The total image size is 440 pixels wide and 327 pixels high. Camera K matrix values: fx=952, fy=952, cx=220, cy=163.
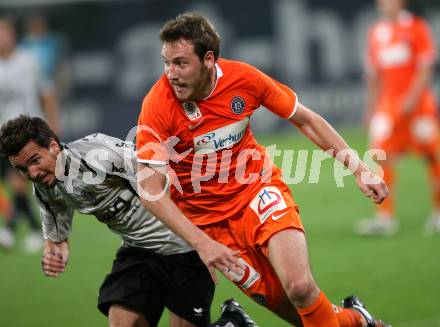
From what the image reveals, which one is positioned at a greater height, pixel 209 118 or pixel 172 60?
pixel 172 60

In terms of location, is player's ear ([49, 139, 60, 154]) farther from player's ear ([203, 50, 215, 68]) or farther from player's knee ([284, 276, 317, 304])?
player's knee ([284, 276, 317, 304])

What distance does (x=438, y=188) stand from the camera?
10484 millimetres

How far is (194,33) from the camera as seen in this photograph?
5207mm

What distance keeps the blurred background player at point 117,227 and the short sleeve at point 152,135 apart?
0.41 meters

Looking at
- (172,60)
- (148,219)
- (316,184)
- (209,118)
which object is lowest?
(316,184)

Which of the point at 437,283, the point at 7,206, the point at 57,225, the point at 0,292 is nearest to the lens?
the point at 57,225

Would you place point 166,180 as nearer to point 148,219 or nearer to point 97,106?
point 148,219

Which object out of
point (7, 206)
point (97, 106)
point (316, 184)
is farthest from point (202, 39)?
point (97, 106)

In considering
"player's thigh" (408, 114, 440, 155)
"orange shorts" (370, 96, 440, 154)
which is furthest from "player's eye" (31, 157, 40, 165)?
"player's thigh" (408, 114, 440, 155)

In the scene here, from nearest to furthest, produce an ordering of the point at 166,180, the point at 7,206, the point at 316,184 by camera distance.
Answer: the point at 166,180 → the point at 7,206 → the point at 316,184

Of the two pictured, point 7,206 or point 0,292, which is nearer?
point 0,292

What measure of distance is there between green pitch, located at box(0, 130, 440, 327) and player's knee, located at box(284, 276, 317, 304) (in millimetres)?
1578

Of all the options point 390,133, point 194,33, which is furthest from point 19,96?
point 194,33

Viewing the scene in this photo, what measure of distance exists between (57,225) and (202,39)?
58.2 inches
